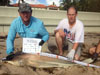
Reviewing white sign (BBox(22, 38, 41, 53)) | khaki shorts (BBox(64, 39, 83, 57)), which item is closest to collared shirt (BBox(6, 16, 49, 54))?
white sign (BBox(22, 38, 41, 53))

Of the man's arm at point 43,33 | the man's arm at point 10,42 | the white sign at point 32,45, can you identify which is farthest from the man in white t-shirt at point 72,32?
the man's arm at point 10,42

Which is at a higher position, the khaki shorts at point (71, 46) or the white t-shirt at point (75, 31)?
the white t-shirt at point (75, 31)

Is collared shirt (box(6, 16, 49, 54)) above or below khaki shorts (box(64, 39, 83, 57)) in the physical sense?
above

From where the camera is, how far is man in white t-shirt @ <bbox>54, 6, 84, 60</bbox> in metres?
3.41

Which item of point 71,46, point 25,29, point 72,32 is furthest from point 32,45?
point 71,46

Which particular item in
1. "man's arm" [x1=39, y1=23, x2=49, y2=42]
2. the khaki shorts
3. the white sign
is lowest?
the khaki shorts

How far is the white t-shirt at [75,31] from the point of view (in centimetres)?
342

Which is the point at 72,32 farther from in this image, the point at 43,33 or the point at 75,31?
the point at 43,33

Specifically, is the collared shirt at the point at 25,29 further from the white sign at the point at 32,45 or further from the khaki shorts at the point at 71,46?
the khaki shorts at the point at 71,46

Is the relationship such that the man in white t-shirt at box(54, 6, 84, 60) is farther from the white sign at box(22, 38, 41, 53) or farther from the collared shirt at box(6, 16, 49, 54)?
the white sign at box(22, 38, 41, 53)

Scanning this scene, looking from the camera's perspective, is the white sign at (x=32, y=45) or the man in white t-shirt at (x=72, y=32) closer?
the white sign at (x=32, y=45)

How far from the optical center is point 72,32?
11.6 feet

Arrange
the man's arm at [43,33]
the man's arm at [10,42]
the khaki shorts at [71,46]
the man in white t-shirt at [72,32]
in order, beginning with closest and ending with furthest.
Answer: the man's arm at [10,42], the man's arm at [43,33], the man in white t-shirt at [72,32], the khaki shorts at [71,46]

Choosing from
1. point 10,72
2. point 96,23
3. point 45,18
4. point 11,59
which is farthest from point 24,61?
point 96,23
